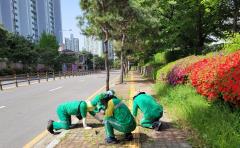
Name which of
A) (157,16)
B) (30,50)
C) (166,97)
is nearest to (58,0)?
(30,50)

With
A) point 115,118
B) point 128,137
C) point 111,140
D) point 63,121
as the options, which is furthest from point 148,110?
point 63,121

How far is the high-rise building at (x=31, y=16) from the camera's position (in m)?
111

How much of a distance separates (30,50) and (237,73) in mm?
51182

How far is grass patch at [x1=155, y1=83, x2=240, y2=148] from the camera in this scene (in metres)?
5.50

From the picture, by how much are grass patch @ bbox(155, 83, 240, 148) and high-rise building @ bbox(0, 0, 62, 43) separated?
318 feet

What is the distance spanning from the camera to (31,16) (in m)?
125

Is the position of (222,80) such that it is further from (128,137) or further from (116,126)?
(116,126)

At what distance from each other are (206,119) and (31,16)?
12592 centimetres

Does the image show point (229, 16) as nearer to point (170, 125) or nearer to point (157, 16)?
point (157, 16)

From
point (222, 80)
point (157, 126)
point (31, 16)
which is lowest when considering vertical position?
point (157, 126)

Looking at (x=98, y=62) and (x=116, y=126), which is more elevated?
(x=98, y=62)

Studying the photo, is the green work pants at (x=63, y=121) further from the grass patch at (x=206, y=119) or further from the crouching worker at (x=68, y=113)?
the grass patch at (x=206, y=119)

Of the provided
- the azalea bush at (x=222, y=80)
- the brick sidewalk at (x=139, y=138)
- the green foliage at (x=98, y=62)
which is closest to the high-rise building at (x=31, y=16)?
the green foliage at (x=98, y=62)

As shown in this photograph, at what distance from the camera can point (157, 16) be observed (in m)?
21.4
